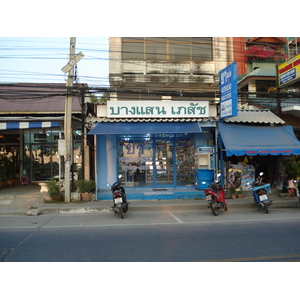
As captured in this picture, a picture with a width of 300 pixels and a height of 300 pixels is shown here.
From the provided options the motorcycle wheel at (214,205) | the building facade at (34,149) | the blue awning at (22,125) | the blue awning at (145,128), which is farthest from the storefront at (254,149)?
the blue awning at (22,125)

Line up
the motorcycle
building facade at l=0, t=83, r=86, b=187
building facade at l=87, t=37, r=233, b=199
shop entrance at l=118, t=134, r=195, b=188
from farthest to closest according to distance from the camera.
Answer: building facade at l=0, t=83, r=86, b=187 < shop entrance at l=118, t=134, r=195, b=188 < building facade at l=87, t=37, r=233, b=199 < the motorcycle

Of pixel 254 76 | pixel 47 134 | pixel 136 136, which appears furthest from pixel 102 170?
pixel 254 76

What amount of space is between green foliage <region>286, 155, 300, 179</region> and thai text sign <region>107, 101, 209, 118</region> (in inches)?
178

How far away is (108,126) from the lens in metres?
11.4

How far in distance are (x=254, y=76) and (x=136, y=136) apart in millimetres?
9704

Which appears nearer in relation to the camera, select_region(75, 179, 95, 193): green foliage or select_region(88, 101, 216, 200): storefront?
select_region(75, 179, 95, 193): green foliage

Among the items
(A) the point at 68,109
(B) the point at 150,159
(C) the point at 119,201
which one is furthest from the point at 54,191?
(B) the point at 150,159

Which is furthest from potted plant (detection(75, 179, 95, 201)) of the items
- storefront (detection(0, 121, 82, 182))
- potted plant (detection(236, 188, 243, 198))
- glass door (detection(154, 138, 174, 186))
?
potted plant (detection(236, 188, 243, 198))

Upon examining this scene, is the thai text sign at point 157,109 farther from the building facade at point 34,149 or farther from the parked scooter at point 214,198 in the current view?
the parked scooter at point 214,198

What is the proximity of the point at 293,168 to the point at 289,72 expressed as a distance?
454 centimetres

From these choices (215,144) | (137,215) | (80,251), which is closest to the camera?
(80,251)

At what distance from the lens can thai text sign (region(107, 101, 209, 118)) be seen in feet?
38.5

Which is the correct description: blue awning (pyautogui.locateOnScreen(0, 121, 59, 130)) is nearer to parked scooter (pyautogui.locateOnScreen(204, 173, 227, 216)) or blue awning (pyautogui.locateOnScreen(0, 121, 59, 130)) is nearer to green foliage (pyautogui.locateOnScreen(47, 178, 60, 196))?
green foliage (pyautogui.locateOnScreen(47, 178, 60, 196))

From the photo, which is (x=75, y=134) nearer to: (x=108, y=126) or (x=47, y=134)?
(x=47, y=134)
